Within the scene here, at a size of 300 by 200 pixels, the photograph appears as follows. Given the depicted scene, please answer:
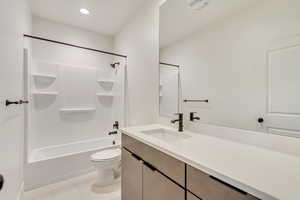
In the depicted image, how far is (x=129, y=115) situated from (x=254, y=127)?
6.59ft

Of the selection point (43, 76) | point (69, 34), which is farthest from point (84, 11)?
point (43, 76)

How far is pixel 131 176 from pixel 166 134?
0.55 metres

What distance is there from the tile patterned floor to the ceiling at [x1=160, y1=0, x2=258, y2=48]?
2055mm

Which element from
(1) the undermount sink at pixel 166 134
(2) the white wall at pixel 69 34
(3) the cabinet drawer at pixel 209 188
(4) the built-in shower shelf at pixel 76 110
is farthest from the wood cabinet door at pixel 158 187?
(2) the white wall at pixel 69 34

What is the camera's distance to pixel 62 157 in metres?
2.19

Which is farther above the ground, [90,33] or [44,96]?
[90,33]

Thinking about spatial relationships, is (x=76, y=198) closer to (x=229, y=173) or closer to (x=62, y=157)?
(x=62, y=157)

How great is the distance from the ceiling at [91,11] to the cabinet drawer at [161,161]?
211 centimetres

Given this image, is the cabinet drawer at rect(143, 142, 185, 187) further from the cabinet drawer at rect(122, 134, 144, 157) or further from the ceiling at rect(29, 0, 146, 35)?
the ceiling at rect(29, 0, 146, 35)

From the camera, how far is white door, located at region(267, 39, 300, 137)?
0.84 m

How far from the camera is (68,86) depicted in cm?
289

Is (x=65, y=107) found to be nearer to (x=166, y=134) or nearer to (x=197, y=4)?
(x=166, y=134)

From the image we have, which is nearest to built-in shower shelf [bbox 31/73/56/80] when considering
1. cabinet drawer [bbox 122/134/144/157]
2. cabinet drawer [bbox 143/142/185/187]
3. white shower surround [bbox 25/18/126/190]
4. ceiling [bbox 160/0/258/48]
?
white shower surround [bbox 25/18/126/190]

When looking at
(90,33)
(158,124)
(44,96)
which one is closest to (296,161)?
(158,124)
